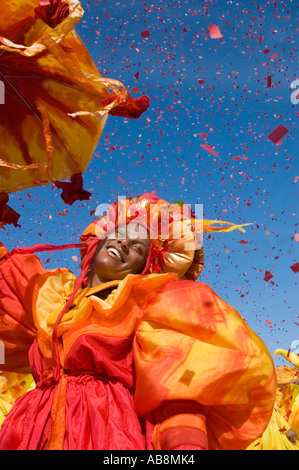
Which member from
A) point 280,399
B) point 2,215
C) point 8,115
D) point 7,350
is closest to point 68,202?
point 2,215

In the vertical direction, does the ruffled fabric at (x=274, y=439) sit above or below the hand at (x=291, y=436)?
above

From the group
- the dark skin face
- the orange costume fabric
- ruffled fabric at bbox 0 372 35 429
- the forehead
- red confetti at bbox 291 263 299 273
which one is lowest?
ruffled fabric at bbox 0 372 35 429

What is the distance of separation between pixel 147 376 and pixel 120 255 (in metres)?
0.96

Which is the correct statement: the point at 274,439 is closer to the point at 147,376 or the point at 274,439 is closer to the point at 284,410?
the point at 284,410

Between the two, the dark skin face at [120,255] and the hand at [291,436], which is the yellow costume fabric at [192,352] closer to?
the dark skin face at [120,255]

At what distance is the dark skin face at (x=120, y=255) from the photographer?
266cm

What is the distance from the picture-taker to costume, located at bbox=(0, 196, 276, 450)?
184cm

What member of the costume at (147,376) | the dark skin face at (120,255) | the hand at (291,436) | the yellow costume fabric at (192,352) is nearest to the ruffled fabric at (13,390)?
the dark skin face at (120,255)

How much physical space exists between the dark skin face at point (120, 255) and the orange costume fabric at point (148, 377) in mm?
333

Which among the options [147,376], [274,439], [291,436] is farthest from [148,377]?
[291,436]

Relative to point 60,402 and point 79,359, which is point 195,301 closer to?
point 79,359

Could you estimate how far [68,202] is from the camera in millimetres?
2650

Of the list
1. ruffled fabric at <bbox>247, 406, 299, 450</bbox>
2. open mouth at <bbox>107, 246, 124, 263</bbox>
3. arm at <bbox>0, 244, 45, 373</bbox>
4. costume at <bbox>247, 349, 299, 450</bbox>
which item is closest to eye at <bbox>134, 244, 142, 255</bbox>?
open mouth at <bbox>107, 246, 124, 263</bbox>

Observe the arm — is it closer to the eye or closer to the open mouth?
the open mouth
